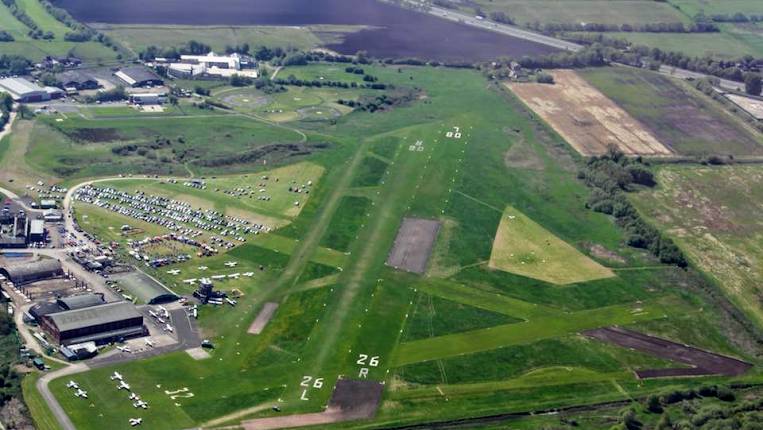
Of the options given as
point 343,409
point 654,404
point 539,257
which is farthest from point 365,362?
point 539,257

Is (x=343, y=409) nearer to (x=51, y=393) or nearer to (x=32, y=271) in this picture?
(x=51, y=393)

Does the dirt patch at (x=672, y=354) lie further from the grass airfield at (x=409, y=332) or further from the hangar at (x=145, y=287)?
the hangar at (x=145, y=287)

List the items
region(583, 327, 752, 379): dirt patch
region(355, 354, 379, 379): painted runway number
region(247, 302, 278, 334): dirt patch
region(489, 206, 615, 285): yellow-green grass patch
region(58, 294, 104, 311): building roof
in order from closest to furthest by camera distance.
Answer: region(355, 354, 379, 379): painted runway number → region(58, 294, 104, 311): building roof → region(583, 327, 752, 379): dirt patch → region(247, 302, 278, 334): dirt patch → region(489, 206, 615, 285): yellow-green grass patch

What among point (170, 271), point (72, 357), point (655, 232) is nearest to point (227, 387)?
point (72, 357)

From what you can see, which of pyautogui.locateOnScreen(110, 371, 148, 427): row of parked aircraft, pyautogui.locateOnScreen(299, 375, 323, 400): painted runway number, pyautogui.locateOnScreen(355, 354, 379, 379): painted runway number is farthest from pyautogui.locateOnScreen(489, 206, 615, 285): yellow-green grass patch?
pyautogui.locateOnScreen(110, 371, 148, 427): row of parked aircraft

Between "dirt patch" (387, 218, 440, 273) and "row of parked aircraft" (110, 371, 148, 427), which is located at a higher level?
"dirt patch" (387, 218, 440, 273)

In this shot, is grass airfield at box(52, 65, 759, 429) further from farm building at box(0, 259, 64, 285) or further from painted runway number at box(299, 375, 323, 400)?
farm building at box(0, 259, 64, 285)

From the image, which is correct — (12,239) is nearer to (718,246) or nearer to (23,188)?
(23,188)
